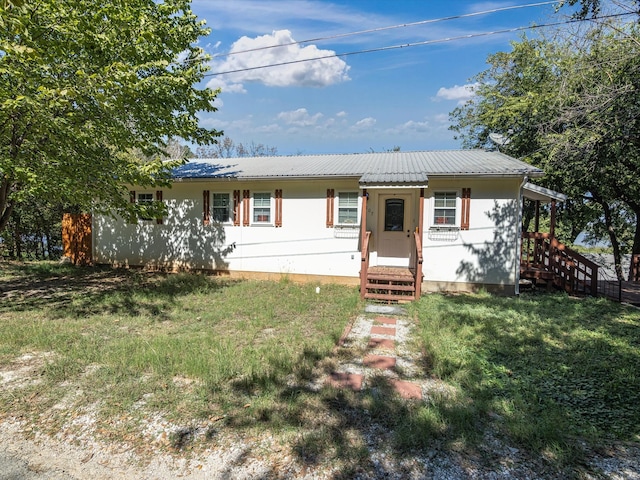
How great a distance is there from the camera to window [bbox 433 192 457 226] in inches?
332

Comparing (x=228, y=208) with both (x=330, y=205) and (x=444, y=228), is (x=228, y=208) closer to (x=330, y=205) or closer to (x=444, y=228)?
(x=330, y=205)

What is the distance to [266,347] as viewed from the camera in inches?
178

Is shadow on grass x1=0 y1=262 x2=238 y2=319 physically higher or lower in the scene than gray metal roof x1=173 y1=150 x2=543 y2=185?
lower

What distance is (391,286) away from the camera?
24.9 ft

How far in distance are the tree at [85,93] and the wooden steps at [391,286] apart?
203 inches

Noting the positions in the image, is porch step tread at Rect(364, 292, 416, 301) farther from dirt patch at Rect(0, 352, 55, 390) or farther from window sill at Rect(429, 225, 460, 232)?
dirt patch at Rect(0, 352, 55, 390)

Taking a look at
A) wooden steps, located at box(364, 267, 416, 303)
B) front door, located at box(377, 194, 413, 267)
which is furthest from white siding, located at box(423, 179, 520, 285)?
wooden steps, located at box(364, 267, 416, 303)

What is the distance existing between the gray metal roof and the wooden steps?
2136mm

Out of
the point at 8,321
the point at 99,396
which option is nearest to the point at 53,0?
the point at 8,321

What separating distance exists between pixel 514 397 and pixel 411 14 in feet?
24.8

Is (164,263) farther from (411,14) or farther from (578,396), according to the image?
(578,396)

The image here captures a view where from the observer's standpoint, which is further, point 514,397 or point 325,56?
point 325,56

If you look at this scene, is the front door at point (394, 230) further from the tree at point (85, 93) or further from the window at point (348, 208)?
the tree at point (85, 93)

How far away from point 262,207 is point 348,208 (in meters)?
2.51
